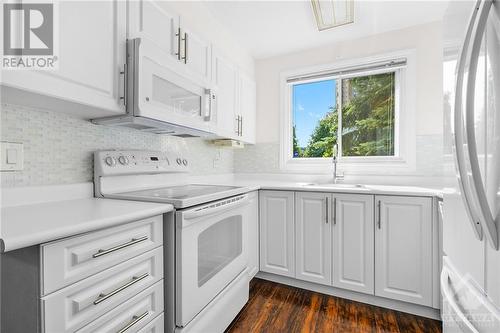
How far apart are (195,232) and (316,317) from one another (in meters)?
1.13

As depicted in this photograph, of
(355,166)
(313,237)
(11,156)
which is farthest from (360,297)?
(11,156)

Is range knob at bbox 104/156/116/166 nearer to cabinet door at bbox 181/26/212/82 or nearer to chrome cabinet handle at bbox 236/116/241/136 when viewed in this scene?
cabinet door at bbox 181/26/212/82

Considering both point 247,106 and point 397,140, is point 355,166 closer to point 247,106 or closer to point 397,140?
point 397,140

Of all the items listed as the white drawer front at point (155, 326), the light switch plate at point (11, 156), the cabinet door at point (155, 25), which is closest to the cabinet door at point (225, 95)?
the cabinet door at point (155, 25)

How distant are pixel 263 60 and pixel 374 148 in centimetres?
166

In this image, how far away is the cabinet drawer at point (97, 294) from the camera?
75 cm

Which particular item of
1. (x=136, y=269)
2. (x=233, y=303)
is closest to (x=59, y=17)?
(x=136, y=269)

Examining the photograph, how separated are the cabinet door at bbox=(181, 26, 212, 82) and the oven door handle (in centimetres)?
87

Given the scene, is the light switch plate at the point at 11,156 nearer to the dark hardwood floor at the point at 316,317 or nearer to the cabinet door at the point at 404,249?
the dark hardwood floor at the point at 316,317

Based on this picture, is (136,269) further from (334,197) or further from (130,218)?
(334,197)

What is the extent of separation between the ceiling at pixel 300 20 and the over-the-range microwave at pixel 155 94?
1001 millimetres

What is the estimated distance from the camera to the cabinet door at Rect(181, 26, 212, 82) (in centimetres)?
169

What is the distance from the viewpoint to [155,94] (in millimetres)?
1383

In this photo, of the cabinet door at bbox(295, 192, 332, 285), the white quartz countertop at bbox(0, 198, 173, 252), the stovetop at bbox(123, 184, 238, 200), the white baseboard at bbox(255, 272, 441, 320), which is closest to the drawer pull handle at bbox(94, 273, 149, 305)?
the white quartz countertop at bbox(0, 198, 173, 252)
